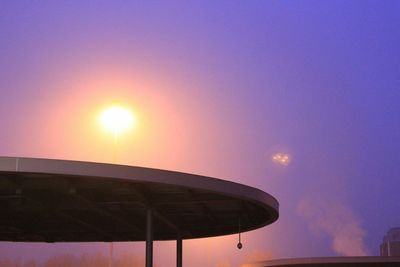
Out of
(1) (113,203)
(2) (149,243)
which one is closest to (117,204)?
(1) (113,203)

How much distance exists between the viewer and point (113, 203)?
18.3 m

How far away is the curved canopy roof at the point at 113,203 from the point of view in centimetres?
1334

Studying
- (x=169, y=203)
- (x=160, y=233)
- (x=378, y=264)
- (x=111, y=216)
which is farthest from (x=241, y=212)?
(x=378, y=264)

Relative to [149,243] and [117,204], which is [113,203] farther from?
[149,243]

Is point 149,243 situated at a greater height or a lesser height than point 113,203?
lesser

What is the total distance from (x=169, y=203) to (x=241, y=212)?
266 centimetres

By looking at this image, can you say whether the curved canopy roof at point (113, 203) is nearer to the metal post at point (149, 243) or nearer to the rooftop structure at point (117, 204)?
the rooftop structure at point (117, 204)

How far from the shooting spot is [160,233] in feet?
80.3

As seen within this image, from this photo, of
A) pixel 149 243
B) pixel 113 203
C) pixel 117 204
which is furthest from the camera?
pixel 117 204

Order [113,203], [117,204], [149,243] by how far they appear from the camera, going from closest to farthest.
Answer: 1. [149,243]
2. [113,203]
3. [117,204]

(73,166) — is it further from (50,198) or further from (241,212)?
(241,212)

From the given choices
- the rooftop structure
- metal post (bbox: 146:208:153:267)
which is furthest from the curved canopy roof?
metal post (bbox: 146:208:153:267)

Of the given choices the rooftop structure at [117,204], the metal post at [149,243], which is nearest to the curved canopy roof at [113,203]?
the rooftop structure at [117,204]

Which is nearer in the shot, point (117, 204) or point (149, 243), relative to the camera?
point (149, 243)
